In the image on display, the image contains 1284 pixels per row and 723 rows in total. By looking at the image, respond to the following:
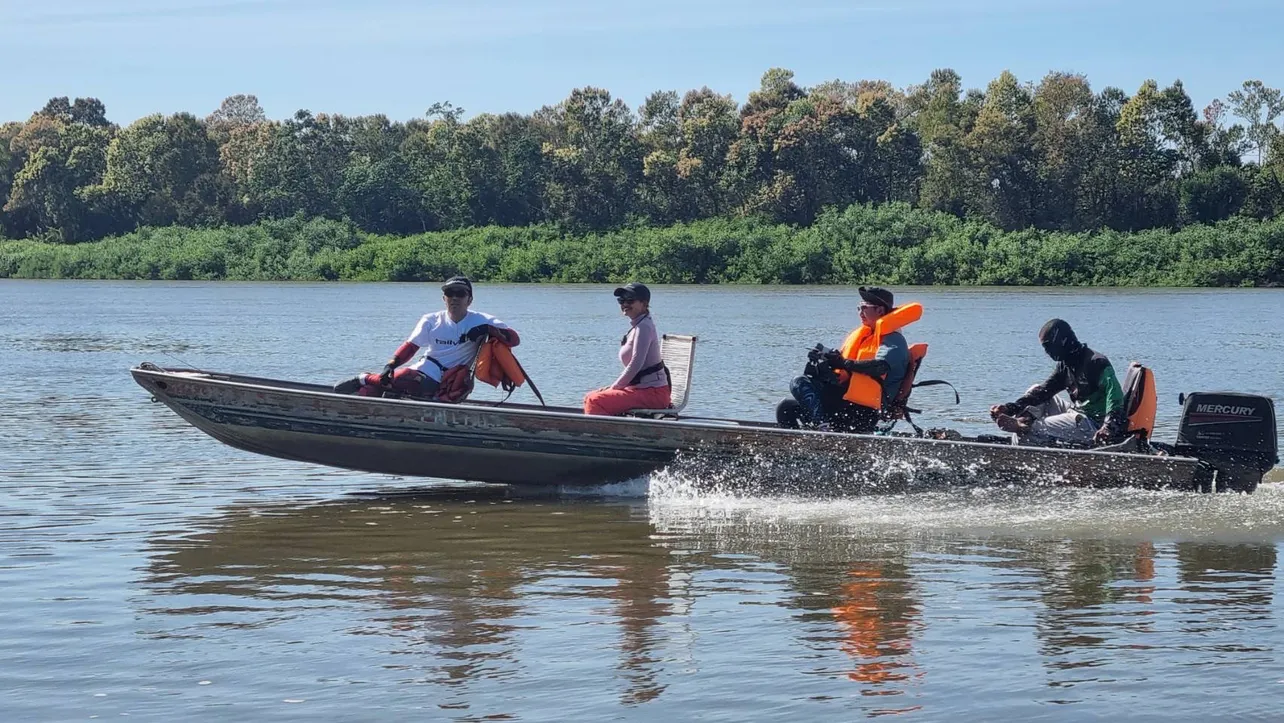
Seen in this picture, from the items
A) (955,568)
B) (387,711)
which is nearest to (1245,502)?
(955,568)

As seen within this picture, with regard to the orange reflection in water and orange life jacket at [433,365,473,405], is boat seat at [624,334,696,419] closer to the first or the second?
orange life jacket at [433,365,473,405]

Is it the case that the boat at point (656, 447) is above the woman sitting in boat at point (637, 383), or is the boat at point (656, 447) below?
below

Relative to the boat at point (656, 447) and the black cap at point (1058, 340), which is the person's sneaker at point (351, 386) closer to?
the boat at point (656, 447)

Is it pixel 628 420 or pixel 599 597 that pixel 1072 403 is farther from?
pixel 599 597

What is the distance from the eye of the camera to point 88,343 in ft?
98.4

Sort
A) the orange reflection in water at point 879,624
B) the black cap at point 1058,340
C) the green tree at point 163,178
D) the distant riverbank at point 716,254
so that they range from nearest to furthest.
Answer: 1. the orange reflection in water at point 879,624
2. the black cap at point 1058,340
3. the distant riverbank at point 716,254
4. the green tree at point 163,178

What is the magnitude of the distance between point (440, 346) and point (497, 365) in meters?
0.41

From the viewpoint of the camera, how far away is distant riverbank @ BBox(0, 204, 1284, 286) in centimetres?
5728

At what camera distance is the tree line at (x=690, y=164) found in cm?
6500

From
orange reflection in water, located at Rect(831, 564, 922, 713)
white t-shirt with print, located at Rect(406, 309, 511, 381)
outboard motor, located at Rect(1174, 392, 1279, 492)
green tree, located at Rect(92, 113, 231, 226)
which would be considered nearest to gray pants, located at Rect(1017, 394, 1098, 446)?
outboard motor, located at Rect(1174, 392, 1279, 492)

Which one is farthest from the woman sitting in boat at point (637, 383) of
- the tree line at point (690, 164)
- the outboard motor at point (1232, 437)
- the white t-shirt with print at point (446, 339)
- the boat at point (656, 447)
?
the tree line at point (690, 164)

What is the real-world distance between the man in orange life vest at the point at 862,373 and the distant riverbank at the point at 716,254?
4797 cm

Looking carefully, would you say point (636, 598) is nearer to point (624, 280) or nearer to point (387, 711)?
point (387, 711)

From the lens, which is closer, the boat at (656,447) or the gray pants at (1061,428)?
the boat at (656,447)
